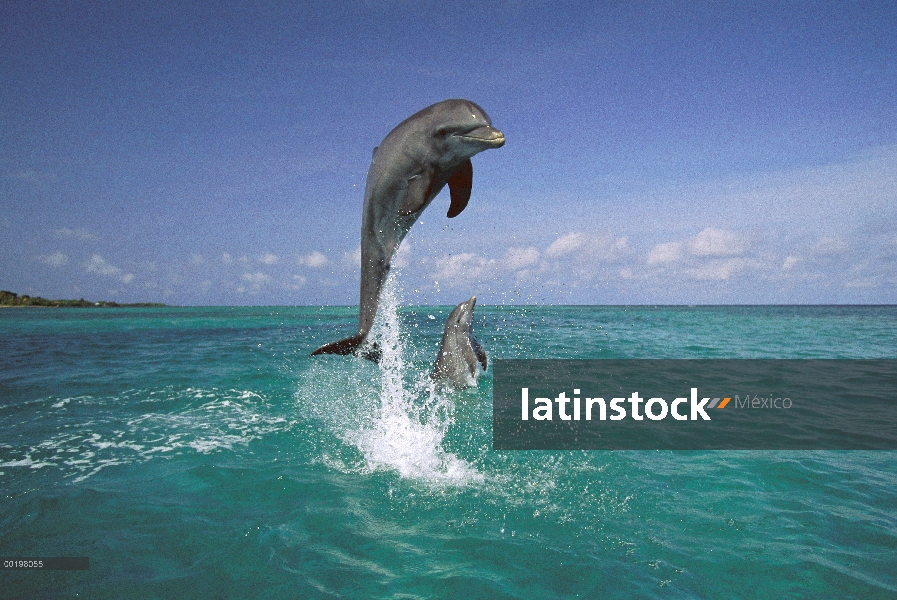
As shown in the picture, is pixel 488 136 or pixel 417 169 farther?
pixel 417 169

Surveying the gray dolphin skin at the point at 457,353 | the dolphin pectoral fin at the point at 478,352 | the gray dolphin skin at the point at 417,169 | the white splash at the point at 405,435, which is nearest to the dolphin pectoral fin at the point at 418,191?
the gray dolphin skin at the point at 417,169

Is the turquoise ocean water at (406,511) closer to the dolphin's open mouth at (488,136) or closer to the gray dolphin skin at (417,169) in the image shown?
the gray dolphin skin at (417,169)

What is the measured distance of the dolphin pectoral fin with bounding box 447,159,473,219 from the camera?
551 cm

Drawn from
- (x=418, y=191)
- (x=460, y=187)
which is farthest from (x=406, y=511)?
(x=460, y=187)

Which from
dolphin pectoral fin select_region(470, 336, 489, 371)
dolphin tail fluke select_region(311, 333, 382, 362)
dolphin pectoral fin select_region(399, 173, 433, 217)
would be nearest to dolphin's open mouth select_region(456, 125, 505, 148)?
dolphin pectoral fin select_region(399, 173, 433, 217)

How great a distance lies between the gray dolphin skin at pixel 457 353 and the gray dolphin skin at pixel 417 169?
551cm

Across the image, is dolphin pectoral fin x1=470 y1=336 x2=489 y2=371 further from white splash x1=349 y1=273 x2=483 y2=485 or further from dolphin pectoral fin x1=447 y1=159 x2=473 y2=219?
dolphin pectoral fin x1=447 y1=159 x2=473 y2=219

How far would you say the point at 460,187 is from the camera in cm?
555

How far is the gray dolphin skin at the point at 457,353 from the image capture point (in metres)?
11.3

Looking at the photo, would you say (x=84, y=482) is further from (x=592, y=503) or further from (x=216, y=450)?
(x=592, y=503)

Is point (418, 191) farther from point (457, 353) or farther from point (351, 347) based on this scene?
point (457, 353)

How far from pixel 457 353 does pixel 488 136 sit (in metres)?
7.16

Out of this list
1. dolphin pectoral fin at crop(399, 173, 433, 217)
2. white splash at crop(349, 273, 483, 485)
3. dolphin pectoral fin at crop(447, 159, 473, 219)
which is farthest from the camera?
white splash at crop(349, 273, 483, 485)

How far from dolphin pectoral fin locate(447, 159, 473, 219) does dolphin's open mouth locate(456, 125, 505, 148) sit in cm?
71
